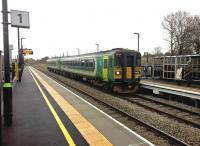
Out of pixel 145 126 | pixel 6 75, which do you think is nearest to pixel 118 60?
pixel 145 126

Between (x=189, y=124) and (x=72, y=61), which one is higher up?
(x=72, y=61)

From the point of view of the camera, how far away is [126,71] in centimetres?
1762

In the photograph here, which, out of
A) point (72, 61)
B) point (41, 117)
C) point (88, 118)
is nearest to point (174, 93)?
point (88, 118)

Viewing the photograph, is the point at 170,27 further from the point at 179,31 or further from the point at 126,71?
the point at 126,71

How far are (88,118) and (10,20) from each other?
4.42 meters

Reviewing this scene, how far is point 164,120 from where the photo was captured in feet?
34.1

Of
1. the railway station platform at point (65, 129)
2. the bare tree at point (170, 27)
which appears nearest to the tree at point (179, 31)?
the bare tree at point (170, 27)

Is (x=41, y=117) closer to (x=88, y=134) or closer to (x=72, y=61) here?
(x=88, y=134)

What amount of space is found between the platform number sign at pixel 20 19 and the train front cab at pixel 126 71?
8.65 m

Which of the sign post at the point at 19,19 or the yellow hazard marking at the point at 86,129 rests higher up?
the sign post at the point at 19,19

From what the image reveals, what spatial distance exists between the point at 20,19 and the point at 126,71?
9.72 m

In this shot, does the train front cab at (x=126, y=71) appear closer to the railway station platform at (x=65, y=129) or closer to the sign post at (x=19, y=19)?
the railway station platform at (x=65, y=129)

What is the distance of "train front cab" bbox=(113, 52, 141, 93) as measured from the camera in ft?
56.7

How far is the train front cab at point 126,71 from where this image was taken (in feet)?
56.7
